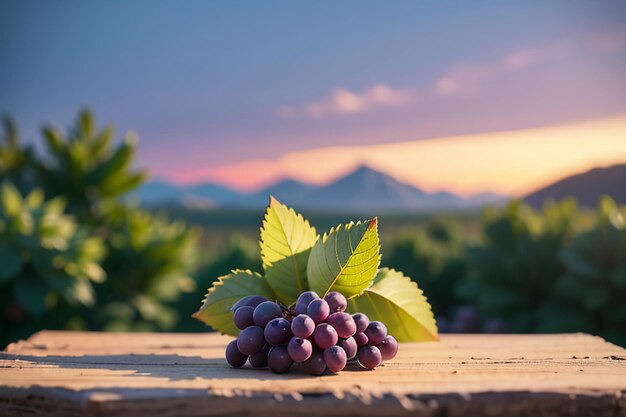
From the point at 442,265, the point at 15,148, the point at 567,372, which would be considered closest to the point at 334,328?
the point at 567,372

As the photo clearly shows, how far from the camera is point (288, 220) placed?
1284mm

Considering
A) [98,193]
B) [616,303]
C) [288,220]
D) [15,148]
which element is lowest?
[616,303]

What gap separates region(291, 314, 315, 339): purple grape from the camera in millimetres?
1088

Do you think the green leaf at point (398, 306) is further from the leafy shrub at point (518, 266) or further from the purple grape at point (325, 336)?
the leafy shrub at point (518, 266)

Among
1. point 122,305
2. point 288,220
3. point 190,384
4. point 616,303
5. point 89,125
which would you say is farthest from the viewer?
point 89,125

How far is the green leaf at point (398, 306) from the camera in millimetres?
1327

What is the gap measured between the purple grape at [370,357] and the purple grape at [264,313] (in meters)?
0.18

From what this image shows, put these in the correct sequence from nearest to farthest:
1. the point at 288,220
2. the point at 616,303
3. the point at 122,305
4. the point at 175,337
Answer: the point at 288,220, the point at 175,337, the point at 616,303, the point at 122,305

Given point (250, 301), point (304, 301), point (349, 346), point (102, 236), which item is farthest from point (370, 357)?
point (102, 236)

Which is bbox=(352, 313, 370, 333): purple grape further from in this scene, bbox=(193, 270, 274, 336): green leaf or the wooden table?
bbox=(193, 270, 274, 336): green leaf

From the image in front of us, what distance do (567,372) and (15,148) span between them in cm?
312

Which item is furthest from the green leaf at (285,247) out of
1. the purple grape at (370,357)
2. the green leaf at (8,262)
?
the green leaf at (8,262)

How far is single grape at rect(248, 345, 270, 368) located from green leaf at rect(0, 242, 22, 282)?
1.87m

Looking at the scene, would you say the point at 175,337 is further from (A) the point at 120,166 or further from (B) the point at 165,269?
(A) the point at 120,166
